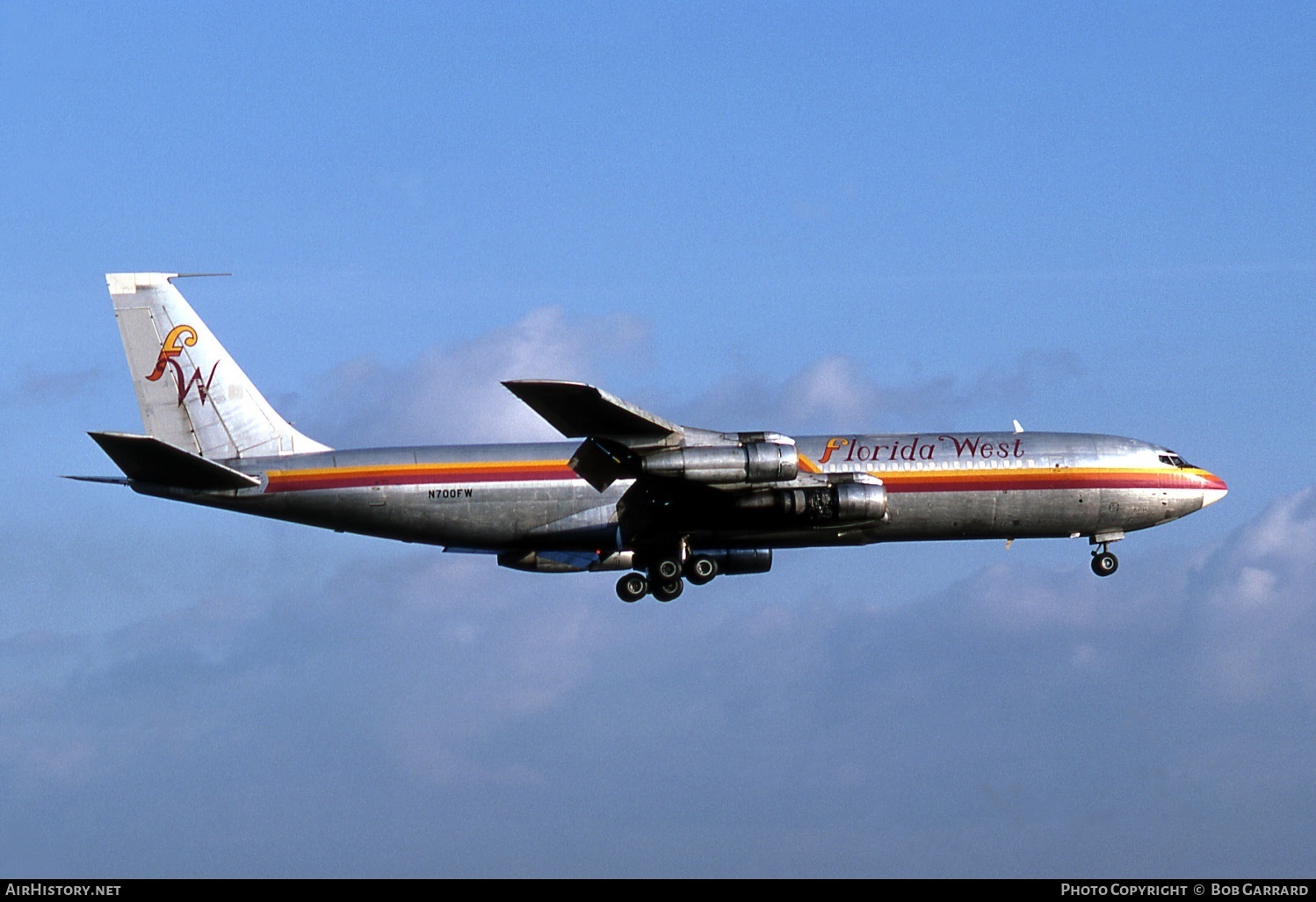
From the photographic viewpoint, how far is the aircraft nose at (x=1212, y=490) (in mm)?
60594

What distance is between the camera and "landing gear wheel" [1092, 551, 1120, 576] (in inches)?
2355

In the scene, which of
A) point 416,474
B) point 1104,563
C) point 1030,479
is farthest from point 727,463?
point 1104,563

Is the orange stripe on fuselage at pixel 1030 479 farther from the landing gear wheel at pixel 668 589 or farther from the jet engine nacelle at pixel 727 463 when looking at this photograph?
the landing gear wheel at pixel 668 589

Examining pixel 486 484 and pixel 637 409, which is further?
pixel 486 484

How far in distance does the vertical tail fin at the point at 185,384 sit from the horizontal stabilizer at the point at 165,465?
2151mm

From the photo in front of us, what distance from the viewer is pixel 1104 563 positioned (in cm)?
5991

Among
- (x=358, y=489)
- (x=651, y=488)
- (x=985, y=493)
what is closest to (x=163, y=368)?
(x=358, y=489)

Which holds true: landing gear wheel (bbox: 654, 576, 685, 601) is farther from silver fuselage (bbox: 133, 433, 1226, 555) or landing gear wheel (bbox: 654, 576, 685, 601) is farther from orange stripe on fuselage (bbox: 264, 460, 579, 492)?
orange stripe on fuselage (bbox: 264, 460, 579, 492)

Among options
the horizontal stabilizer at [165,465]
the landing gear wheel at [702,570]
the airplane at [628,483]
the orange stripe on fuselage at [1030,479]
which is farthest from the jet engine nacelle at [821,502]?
the horizontal stabilizer at [165,465]

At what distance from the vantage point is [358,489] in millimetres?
55219
